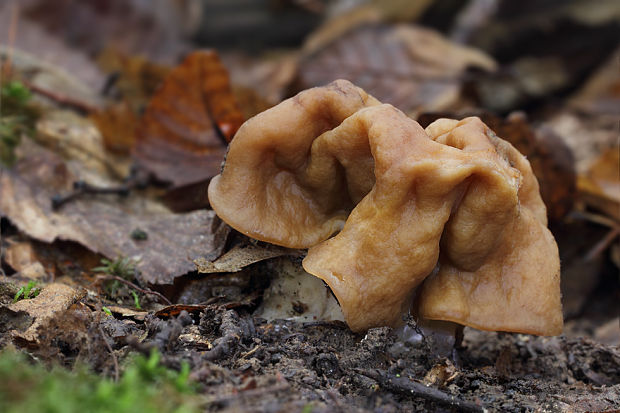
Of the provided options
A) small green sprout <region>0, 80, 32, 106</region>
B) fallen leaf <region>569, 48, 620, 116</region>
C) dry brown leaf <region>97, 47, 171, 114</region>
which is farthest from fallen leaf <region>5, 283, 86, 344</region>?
fallen leaf <region>569, 48, 620, 116</region>

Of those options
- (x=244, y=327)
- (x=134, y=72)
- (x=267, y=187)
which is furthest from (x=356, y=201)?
(x=134, y=72)

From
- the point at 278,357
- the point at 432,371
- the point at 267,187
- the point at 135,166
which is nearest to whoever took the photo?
the point at 278,357

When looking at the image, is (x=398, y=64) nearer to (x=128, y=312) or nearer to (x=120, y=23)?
(x=120, y=23)

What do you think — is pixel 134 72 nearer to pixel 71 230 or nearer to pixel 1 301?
pixel 71 230

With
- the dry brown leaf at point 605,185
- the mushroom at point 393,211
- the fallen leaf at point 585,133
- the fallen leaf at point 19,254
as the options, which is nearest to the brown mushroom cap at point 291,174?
the mushroom at point 393,211

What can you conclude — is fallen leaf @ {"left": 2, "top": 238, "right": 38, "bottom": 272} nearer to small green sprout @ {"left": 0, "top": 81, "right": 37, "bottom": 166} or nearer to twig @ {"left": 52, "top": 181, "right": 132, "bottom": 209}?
twig @ {"left": 52, "top": 181, "right": 132, "bottom": 209}
